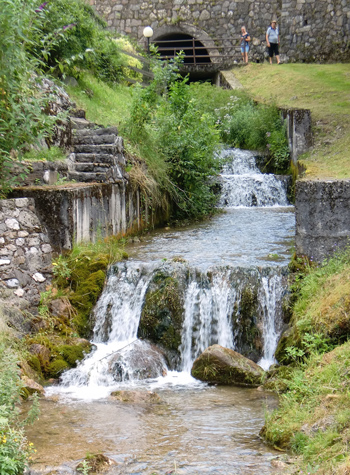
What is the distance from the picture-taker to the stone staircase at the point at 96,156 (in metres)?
9.33

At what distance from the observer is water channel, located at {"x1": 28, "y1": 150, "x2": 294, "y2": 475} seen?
4688mm

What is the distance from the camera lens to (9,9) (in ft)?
21.5

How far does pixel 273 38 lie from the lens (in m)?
19.5

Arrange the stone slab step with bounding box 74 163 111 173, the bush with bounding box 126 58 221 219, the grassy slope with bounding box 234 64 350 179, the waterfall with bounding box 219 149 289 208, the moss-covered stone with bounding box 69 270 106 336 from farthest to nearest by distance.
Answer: the waterfall with bounding box 219 149 289 208 < the bush with bounding box 126 58 221 219 < the grassy slope with bounding box 234 64 350 179 < the stone slab step with bounding box 74 163 111 173 < the moss-covered stone with bounding box 69 270 106 336

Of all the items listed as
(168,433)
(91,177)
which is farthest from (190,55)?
(168,433)

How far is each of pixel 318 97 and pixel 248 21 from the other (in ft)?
25.2

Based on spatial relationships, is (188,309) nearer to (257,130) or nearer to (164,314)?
(164,314)

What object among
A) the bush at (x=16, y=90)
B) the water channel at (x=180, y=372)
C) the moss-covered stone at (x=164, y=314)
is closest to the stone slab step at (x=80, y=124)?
the water channel at (x=180, y=372)

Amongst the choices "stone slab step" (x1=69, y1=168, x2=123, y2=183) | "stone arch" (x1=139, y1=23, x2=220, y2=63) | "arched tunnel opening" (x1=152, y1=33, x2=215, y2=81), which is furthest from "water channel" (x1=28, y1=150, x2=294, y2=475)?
"stone arch" (x1=139, y1=23, x2=220, y2=63)

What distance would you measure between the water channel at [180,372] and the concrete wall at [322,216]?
0.55 meters

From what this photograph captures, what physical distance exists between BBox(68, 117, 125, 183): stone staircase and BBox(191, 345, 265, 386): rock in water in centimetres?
370

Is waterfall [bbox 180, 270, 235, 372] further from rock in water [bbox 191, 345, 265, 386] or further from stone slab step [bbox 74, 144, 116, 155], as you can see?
stone slab step [bbox 74, 144, 116, 155]

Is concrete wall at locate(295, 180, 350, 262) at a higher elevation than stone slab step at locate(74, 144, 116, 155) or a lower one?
lower

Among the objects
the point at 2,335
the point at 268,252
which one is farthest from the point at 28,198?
the point at 268,252
